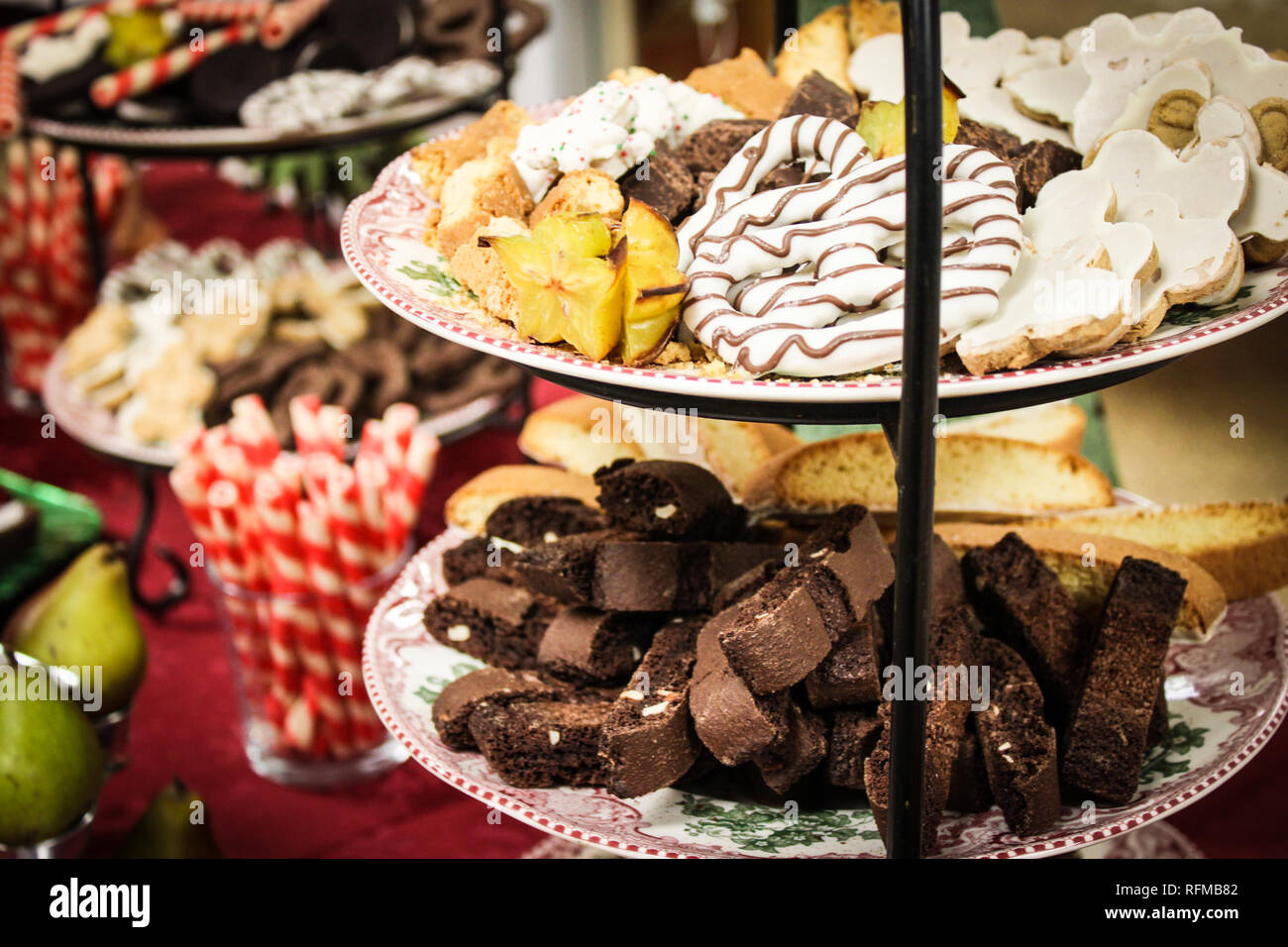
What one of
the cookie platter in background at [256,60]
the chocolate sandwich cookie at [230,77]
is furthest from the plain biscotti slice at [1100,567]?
the chocolate sandwich cookie at [230,77]

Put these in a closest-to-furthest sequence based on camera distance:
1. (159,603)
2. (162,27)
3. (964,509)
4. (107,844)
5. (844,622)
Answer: (844,622) → (964,509) → (107,844) → (159,603) → (162,27)

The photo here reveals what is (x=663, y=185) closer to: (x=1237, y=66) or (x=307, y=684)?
(x=1237, y=66)

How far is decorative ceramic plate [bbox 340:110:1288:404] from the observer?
2.41 feet

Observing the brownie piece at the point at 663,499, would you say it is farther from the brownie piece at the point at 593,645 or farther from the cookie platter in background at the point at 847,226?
the cookie platter in background at the point at 847,226

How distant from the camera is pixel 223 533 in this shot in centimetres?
159

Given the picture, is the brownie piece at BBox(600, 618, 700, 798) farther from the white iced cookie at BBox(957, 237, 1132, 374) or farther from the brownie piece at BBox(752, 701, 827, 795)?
the white iced cookie at BBox(957, 237, 1132, 374)

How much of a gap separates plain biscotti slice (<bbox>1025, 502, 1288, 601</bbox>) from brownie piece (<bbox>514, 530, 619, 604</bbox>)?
50 cm

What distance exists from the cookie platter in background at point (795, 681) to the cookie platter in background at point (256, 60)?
125 centimetres

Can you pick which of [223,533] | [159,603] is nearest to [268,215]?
[159,603]

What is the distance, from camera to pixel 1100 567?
3.75 ft

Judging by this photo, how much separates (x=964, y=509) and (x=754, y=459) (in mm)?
235

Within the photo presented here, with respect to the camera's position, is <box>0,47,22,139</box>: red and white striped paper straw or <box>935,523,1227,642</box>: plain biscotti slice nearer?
<box>935,523,1227,642</box>: plain biscotti slice

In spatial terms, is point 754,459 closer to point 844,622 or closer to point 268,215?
point 844,622

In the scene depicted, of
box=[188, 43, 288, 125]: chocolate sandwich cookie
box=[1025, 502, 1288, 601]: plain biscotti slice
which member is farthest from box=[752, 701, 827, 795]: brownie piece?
box=[188, 43, 288, 125]: chocolate sandwich cookie
